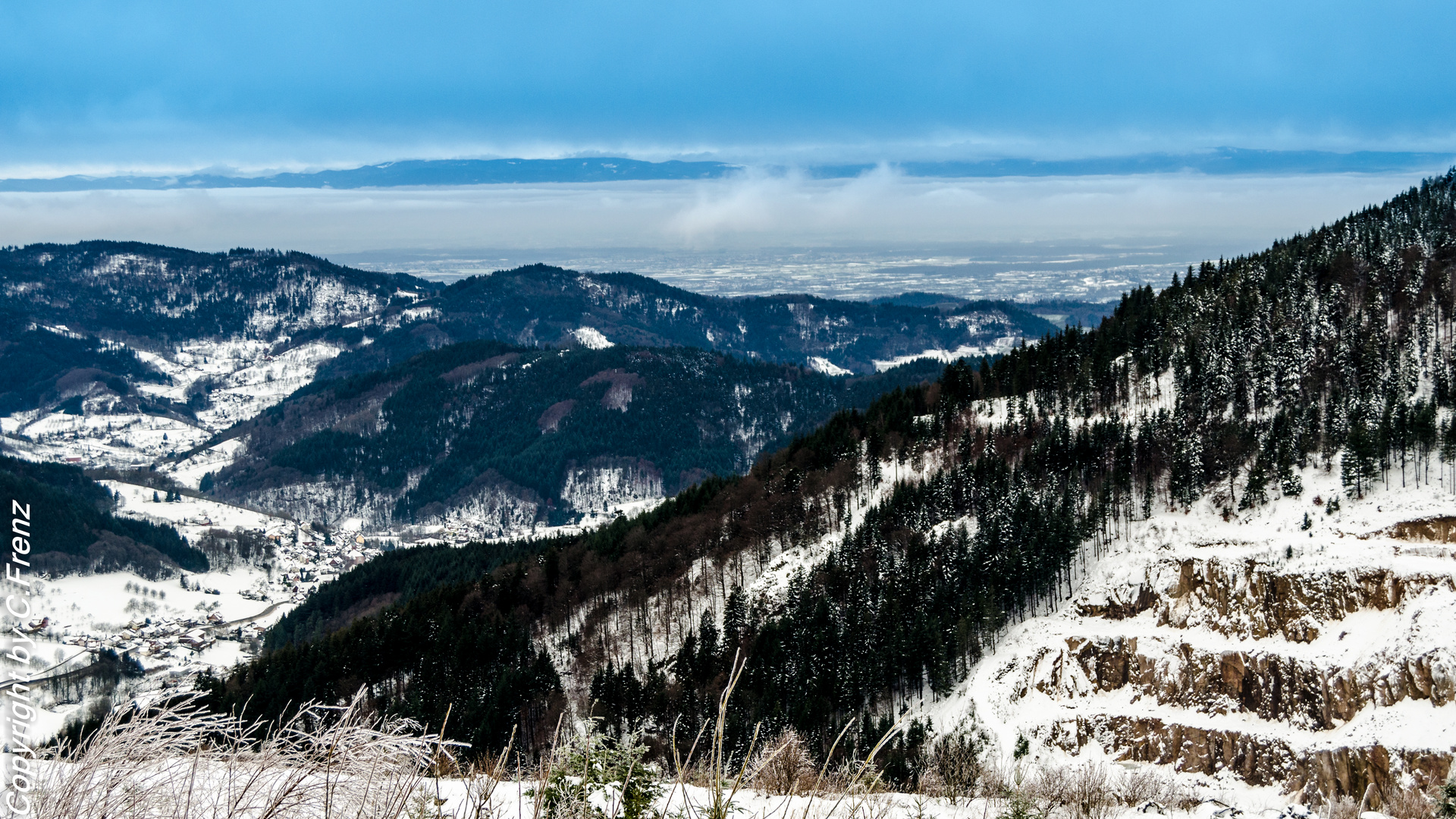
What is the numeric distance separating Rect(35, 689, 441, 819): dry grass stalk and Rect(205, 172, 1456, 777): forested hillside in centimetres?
5251

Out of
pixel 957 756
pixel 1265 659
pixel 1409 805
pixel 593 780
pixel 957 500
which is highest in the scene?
pixel 593 780

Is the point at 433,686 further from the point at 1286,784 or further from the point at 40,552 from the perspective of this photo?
the point at 40,552

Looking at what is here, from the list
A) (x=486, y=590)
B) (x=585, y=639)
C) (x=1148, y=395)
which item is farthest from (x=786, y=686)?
(x=1148, y=395)

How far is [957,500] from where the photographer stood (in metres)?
96.2

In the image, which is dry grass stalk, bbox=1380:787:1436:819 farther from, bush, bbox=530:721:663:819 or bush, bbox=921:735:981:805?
bush, bbox=530:721:663:819

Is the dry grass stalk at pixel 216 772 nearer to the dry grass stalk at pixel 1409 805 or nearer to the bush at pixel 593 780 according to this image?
the bush at pixel 593 780

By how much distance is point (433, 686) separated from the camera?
8325 centimetres

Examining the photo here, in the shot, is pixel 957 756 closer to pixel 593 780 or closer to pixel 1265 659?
pixel 1265 659

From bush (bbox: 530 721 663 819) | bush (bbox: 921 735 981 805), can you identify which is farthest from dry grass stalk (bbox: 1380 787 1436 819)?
bush (bbox: 530 721 663 819)

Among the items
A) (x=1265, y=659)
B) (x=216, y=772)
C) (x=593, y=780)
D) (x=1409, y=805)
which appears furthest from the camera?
(x=1265, y=659)

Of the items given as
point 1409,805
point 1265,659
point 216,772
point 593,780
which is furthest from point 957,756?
point 216,772

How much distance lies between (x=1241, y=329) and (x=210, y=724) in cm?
12392

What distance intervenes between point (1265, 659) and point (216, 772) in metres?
73.6

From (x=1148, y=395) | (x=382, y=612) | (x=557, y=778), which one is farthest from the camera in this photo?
(x=1148, y=395)
